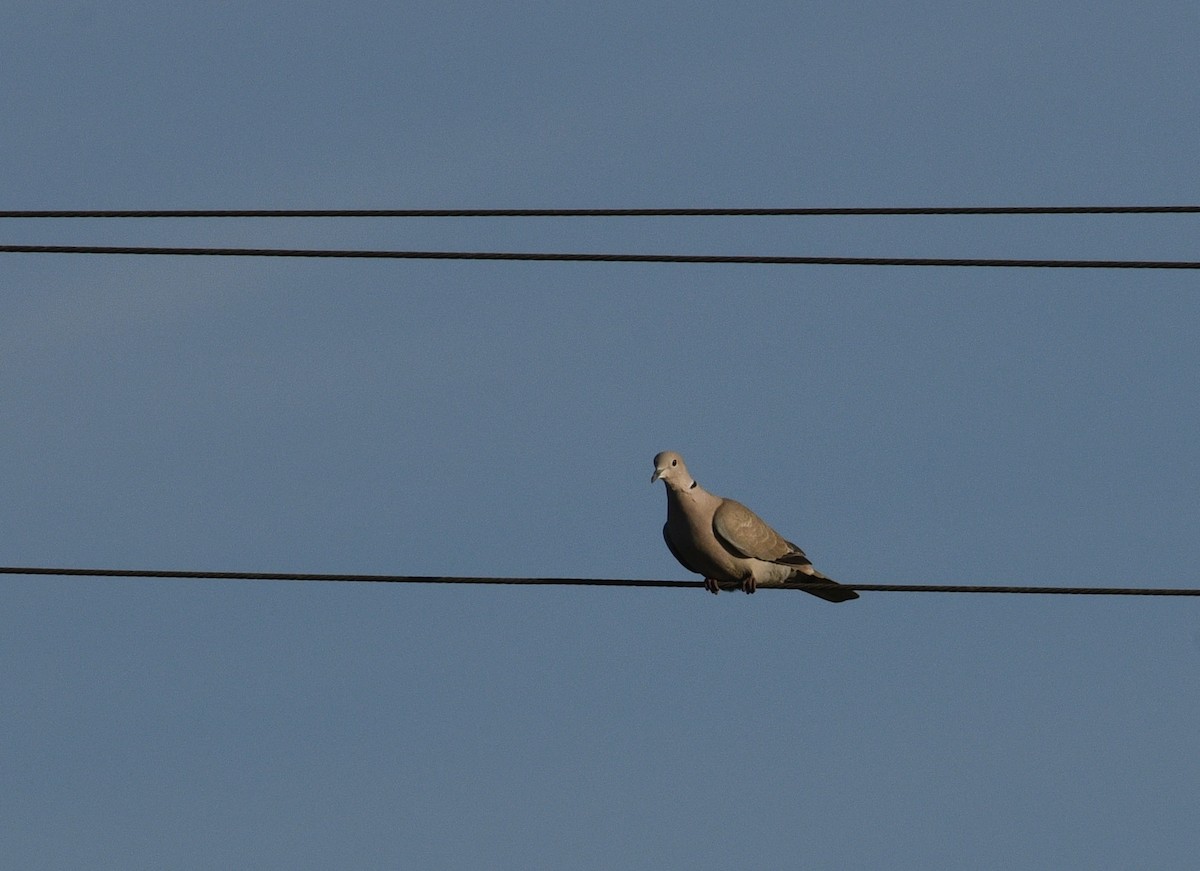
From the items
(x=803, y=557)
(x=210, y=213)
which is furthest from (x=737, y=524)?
(x=210, y=213)

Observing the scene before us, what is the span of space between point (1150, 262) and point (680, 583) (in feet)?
8.42

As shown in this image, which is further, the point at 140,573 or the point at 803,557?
the point at 803,557

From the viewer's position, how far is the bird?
14586mm

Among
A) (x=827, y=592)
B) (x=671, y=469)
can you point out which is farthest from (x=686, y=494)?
(x=827, y=592)

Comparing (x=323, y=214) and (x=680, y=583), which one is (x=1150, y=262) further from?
(x=323, y=214)

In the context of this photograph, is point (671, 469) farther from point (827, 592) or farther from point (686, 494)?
point (827, 592)

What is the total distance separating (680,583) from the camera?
11484mm

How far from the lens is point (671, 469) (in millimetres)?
14672

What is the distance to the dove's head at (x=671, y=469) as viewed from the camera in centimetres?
1462

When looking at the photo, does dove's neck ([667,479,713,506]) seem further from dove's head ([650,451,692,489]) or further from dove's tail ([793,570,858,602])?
dove's tail ([793,570,858,602])

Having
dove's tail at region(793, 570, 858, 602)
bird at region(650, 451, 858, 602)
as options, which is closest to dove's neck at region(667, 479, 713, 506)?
bird at region(650, 451, 858, 602)

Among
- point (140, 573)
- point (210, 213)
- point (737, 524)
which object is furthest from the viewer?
point (737, 524)

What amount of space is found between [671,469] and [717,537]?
0.48 meters

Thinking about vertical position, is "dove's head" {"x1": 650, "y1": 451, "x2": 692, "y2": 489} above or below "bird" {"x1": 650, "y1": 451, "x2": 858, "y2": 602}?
above
